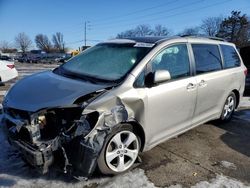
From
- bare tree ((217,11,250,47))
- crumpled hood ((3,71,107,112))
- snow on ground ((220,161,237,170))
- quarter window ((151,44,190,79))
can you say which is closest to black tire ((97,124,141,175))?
crumpled hood ((3,71,107,112))

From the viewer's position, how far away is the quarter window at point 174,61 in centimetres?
389

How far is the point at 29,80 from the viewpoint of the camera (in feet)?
12.9

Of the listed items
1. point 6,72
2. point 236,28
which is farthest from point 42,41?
point 6,72

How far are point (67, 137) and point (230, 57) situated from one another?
4019mm

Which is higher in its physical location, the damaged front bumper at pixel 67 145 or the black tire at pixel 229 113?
the damaged front bumper at pixel 67 145

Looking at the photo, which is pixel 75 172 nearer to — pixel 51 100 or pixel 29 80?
pixel 51 100

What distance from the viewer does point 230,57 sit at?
5.69m

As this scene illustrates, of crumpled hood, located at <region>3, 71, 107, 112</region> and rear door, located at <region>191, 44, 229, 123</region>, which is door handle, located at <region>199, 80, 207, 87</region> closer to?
rear door, located at <region>191, 44, 229, 123</region>

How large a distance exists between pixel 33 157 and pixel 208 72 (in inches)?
125

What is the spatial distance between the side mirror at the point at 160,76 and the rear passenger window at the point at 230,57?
2201 mm

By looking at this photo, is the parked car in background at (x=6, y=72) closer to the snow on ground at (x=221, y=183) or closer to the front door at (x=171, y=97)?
the front door at (x=171, y=97)

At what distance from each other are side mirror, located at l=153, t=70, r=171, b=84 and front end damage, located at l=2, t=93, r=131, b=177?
0.71 meters

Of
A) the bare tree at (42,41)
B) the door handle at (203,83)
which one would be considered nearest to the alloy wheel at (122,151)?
the door handle at (203,83)

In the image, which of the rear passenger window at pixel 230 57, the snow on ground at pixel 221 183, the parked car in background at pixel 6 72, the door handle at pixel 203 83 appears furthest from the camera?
the parked car in background at pixel 6 72
